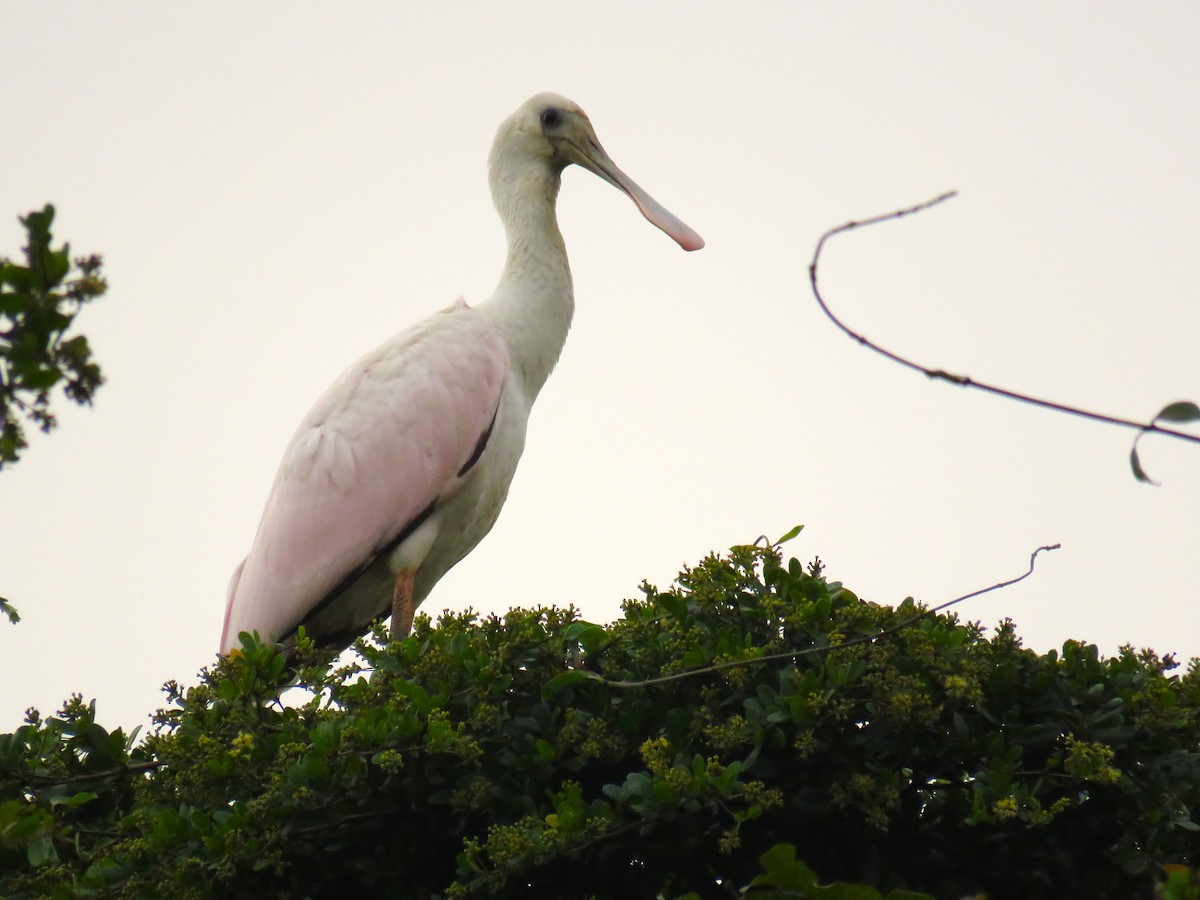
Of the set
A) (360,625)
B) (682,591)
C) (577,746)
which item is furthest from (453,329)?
(577,746)

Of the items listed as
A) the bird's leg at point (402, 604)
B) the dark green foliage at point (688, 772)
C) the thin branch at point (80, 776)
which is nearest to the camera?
the dark green foliage at point (688, 772)

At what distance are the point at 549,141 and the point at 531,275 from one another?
104 centimetres

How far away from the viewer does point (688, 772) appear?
148 inches

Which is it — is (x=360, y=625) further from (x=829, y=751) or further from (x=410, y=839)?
(x=829, y=751)

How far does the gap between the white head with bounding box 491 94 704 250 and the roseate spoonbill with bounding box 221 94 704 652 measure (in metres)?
0.89

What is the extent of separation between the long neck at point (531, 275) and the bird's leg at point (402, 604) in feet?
3.93

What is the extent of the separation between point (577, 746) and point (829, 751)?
0.65 meters

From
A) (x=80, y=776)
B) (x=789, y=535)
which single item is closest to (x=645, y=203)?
(x=789, y=535)

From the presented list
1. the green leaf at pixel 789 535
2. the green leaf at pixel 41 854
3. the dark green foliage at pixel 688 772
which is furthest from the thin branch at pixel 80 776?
the green leaf at pixel 789 535

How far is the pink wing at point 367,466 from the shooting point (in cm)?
719

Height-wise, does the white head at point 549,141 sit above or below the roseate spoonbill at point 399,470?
above

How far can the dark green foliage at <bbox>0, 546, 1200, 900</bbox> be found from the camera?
3842 mm

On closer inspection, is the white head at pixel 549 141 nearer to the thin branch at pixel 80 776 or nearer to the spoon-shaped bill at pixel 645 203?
the spoon-shaped bill at pixel 645 203

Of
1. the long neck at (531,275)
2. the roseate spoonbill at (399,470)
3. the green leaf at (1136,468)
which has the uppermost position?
A: the long neck at (531,275)
